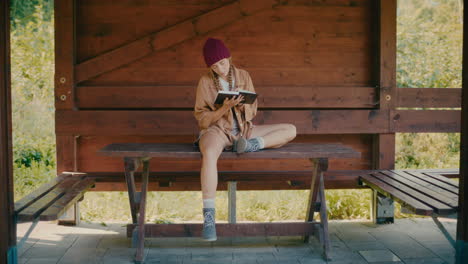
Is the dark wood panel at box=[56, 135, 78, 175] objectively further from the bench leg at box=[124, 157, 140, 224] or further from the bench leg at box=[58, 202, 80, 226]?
the bench leg at box=[124, 157, 140, 224]

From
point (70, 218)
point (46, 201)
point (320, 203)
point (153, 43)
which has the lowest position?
point (70, 218)

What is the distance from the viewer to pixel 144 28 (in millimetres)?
5441

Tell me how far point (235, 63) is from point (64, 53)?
1.88m

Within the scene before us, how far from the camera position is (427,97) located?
561cm

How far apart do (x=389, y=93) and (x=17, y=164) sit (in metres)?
5.82

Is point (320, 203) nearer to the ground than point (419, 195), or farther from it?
nearer to the ground

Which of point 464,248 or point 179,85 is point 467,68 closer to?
point 464,248

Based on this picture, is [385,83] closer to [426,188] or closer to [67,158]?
[426,188]

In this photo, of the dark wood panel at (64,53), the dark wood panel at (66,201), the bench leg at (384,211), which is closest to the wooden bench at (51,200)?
the dark wood panel at (66,201)

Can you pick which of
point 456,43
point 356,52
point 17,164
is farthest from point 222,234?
point 456,43

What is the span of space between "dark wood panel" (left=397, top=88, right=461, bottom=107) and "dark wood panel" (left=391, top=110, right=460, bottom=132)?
3.4 inches

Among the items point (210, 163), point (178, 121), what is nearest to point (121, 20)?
point (178, 121)

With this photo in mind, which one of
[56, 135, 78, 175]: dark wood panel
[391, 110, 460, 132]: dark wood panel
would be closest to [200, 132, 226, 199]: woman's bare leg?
[56, 135, 78, 175]: dark wood panel

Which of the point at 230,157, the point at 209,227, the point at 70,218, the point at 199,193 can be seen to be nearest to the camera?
the point at 209,227
